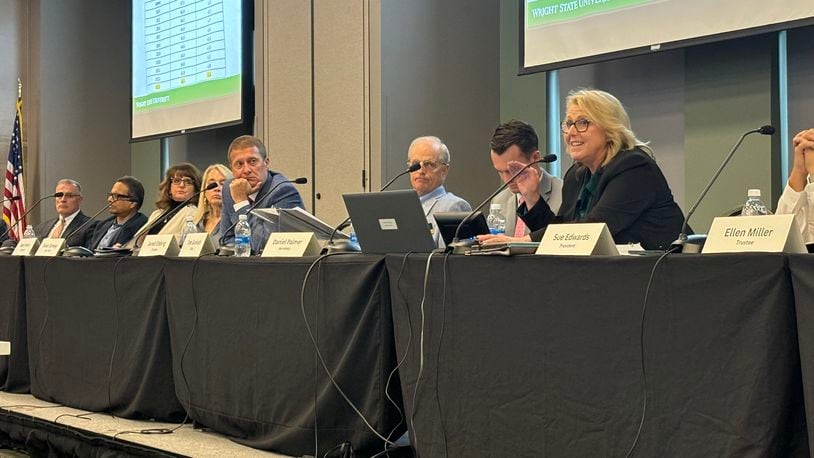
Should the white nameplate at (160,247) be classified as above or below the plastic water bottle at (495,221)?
below

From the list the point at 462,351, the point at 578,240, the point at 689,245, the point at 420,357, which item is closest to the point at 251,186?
the point at 420,357

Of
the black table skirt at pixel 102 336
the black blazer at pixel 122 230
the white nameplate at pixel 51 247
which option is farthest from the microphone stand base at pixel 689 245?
the black blazer at pixel 122 230

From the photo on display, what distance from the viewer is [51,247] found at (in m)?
3.76

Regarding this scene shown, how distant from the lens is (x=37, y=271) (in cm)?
369

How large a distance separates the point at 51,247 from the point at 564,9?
2.35 metres

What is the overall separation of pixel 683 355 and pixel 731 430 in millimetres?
153

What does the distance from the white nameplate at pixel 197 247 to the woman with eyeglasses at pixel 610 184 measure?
987 mm

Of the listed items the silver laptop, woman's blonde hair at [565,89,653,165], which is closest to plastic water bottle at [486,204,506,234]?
woman's blonde hair at [565,89,653,165]

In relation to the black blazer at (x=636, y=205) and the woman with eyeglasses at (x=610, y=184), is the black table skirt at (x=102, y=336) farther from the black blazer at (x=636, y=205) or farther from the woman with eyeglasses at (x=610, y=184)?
the black blazer at (x=636, y=205)

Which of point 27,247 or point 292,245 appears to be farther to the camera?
point 27,247

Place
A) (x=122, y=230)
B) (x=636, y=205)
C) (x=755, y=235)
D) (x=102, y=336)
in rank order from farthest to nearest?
(x=122, y=230), (x=102, y=336), (x=636, y=205), (x=755, y=235)

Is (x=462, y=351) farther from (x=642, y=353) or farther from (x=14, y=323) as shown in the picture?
(x=14, y=323)

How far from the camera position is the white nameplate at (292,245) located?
270cm

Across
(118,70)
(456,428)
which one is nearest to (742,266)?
(456,428)
